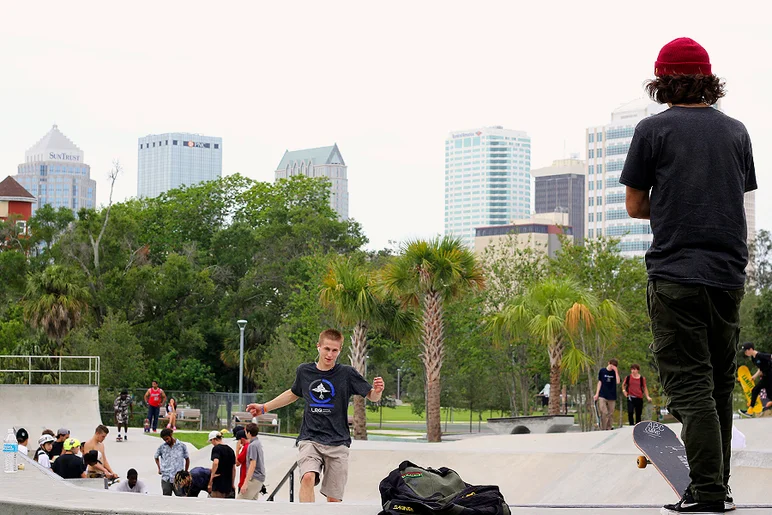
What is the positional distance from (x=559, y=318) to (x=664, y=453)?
21.9 meters

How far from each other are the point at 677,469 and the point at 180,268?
4691 cm

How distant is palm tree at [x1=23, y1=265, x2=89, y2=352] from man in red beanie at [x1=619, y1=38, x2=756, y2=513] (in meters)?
35.4

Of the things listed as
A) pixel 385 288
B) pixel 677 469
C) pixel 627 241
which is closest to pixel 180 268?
pixel 385 288

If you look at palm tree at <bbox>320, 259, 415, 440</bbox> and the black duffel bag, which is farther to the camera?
palm tree at <bbox>320, 259, 415, 440</bbox>

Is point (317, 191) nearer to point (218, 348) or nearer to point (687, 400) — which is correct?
point (218, 348)

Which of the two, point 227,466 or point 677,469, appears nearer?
point 677,469

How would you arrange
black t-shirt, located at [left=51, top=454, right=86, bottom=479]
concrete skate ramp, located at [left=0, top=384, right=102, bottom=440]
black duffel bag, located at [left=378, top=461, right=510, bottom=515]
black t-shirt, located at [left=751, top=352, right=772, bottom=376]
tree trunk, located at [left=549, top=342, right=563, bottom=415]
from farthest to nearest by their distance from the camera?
1. concrete skate ramp, located at [left=0, top=384, right=102, bottom=440]
2. tree trunk, located at [left=549, top=342, right=563, bottom=415]
3. black t-shirt, located at [left=751, top=352, right=772, bottom=376]
4. black t-shirt, located at [left=51, top=454, right=86, bottom=479]
5. black duffel bag, located at [left=378, top=461, right=510, bottom=515]

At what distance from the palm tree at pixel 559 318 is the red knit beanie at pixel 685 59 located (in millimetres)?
22084

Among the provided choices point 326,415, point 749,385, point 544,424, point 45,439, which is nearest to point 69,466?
point 45,439

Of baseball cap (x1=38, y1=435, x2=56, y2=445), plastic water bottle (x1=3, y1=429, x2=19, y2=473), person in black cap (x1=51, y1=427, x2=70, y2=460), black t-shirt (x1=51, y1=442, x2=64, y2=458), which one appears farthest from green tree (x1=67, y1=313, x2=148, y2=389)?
plastic water bottle (x1=3, y1=429, x2=19, y2=473)

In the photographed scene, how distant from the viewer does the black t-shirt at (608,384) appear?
63.6 feet

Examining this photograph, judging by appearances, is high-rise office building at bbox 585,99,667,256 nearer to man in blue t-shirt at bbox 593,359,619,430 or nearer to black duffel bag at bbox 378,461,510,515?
man in blue t-shirt at bbox 593,359,619,430

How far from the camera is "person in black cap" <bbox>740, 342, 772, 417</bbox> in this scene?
51.2ft

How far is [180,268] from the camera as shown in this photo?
164ft
